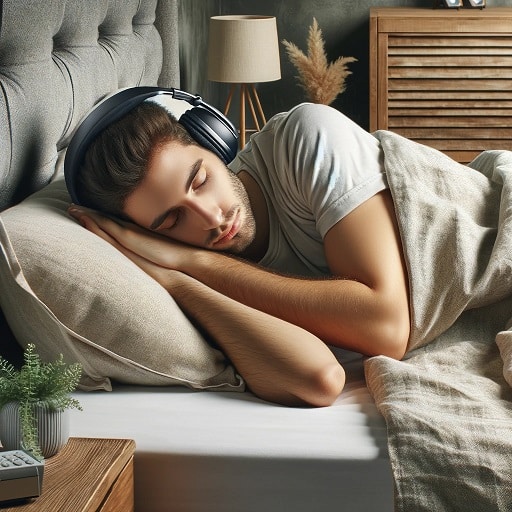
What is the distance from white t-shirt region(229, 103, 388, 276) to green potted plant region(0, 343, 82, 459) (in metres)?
0.60

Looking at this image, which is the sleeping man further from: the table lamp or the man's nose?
the table lamp

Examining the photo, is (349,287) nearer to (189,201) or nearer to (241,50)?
(189,201)

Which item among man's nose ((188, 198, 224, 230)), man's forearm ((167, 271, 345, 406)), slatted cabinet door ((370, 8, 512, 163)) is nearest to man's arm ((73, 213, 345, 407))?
man's forearm ((167, 271, 345, 406))

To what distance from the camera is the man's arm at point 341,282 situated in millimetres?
1382

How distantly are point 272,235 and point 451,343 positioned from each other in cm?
39

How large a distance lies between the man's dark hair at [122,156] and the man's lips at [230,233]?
159 millimetres

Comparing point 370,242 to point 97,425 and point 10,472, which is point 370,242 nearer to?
point 97,425

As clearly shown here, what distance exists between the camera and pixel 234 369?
1389mm

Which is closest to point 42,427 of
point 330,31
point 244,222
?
point 244,222

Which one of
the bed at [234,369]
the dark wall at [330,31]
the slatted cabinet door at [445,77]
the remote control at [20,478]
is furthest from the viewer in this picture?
the dark wall at [330,31]

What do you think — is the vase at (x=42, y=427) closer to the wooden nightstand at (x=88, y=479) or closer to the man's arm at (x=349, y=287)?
the wooden nightstand at (x=88, y=479)

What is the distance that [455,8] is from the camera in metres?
4.02

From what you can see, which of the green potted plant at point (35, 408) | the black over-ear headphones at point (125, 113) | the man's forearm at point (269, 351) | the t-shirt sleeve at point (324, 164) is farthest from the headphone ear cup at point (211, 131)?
the green potted plant at point (35, 408)

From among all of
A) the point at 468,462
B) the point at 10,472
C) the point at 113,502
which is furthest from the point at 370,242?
the point at 10,472
